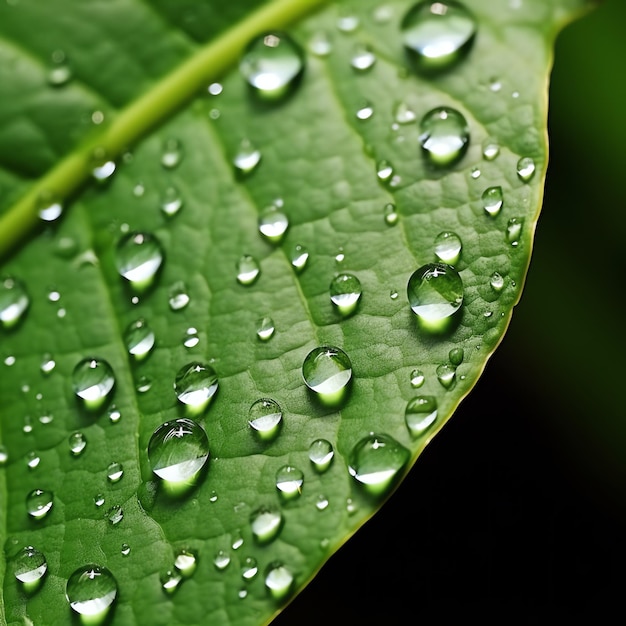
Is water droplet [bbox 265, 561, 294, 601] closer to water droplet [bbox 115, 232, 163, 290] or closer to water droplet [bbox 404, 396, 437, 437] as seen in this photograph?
water droplet [bbox 404, 396, 437, 437]

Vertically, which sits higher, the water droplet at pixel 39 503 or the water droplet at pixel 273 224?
the water droplet at pixel 273 224

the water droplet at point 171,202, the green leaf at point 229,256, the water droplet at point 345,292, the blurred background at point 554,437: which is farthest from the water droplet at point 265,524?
the blurred background at point 554,437

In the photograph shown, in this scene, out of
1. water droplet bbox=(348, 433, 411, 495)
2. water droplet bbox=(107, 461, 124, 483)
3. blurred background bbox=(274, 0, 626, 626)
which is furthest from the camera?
blurred background bbox=(274, 0, 626, 626)

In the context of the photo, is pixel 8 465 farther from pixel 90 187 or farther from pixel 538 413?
pixel 538 413

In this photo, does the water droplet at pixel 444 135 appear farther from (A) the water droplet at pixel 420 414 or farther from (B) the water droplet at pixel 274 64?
(A) the water droplet at pixel 420 414

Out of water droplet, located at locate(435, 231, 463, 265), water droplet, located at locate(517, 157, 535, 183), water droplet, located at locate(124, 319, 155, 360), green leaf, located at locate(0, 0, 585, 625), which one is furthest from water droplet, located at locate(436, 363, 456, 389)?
water droplet, located at locate(124, 319, 155, 360)

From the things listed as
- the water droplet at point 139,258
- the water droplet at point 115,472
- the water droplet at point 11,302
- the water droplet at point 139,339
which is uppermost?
the water droplet at point 11,302

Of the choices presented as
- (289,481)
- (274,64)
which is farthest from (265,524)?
(274,64)
